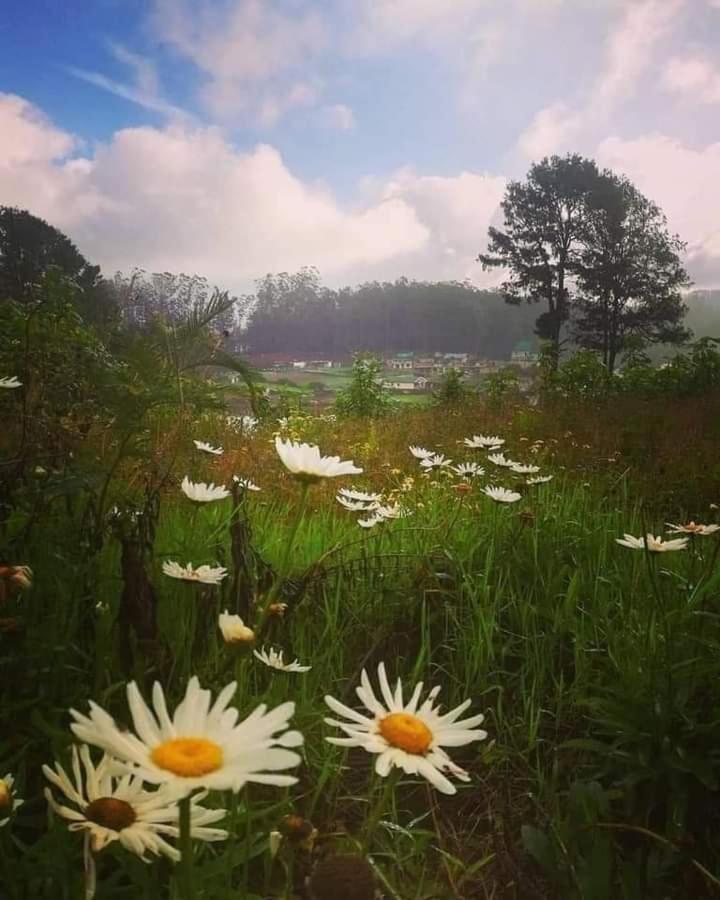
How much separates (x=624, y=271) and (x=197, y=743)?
1027 cm

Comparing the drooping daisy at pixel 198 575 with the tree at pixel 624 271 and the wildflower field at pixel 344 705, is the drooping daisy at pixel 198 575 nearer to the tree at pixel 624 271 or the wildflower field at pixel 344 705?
the wildflower field at pixel 344 705

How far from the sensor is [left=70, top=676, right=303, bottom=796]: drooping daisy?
0.81ft

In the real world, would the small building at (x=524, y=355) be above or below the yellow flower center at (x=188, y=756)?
above

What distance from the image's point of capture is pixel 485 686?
89 centimetres

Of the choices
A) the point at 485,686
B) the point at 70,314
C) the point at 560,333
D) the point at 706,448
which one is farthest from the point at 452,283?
the point at 485,686

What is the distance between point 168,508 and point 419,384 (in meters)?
5.00

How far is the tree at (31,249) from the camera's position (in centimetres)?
293

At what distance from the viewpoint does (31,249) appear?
3.28m

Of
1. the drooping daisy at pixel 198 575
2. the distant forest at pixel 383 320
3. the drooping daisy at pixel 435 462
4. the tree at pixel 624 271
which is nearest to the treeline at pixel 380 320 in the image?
the distant forest at pixel 383 320

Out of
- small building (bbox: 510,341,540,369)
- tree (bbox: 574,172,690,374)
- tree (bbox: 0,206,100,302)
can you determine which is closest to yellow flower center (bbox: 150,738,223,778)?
tree (bbox: 0,206,100,302)

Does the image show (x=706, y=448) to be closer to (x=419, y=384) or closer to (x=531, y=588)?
(x=531, y=588)

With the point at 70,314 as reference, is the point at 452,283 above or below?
above

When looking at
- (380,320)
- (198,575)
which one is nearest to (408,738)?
(198,575)

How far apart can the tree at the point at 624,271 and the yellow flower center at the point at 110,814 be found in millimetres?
9626
